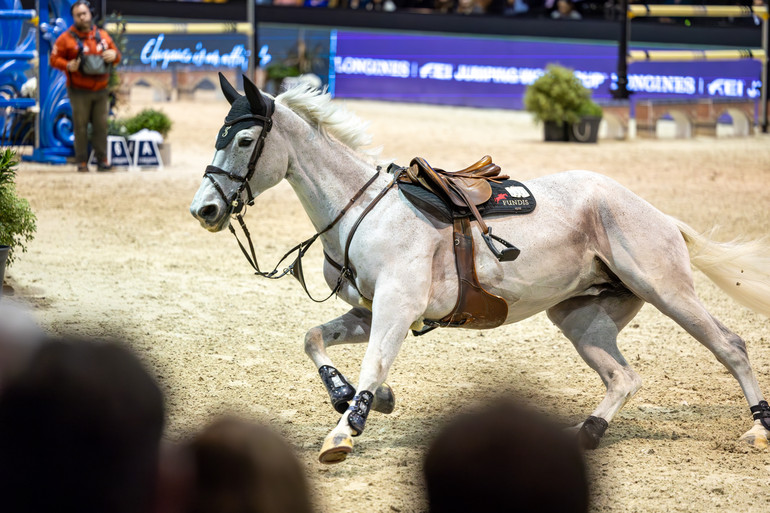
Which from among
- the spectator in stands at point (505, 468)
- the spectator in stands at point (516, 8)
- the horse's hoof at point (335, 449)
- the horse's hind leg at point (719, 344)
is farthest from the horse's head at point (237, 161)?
the spectator in stands at point (516, 8)

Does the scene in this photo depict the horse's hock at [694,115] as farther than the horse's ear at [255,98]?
Yes

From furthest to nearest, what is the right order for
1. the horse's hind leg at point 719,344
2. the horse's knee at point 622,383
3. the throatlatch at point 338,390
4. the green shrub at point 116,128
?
the green shrub at point 116,128 < the horse's knee at point 622,383 < the horse's hind leg at point 719,344 < the throatlatch at point 338,390

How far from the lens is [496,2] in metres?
23.3

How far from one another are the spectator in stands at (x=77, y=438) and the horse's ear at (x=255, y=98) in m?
2.62

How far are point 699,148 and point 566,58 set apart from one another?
15.7 ft

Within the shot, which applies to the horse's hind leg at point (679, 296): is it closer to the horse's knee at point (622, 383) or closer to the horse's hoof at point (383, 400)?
the horse's knee at point (622, 383)

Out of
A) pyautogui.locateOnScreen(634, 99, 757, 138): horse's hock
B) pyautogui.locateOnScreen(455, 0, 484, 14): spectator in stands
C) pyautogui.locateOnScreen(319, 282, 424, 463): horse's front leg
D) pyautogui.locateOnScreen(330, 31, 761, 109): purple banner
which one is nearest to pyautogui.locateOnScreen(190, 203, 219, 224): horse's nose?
pyautogui.locateOnScreen(319, 282, 424, 463): horse's front leg

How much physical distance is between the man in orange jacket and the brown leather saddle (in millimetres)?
9203

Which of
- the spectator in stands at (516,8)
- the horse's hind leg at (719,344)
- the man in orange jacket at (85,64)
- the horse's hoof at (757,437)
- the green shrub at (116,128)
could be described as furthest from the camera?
the spectator in stands at (516,8)

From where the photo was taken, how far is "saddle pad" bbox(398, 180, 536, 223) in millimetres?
4141

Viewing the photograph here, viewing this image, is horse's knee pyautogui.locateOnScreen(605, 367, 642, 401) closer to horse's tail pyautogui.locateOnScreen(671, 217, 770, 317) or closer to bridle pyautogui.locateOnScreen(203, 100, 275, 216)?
horse's tail pyautogui.locateOnScreen(671, 217, 770, 317)

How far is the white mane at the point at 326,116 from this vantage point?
429 cm

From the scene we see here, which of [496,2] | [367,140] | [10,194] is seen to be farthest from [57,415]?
[496,2]

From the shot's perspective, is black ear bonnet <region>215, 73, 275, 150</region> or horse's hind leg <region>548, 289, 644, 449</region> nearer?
black ear bonnet <region>215, 73, 275, 150</region>
